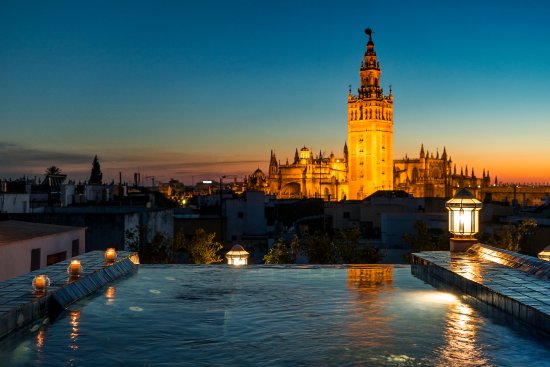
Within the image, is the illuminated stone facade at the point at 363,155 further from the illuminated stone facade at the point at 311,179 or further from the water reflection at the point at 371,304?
the water reflection at the point at 371,304

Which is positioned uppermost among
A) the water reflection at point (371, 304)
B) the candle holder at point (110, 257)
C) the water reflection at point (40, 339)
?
the candle holder at point (110, 257)

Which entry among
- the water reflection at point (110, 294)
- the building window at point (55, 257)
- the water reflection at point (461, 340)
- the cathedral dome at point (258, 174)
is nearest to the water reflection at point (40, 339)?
the water reflection at point (110, 294)

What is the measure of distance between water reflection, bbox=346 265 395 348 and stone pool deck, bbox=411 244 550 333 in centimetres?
68

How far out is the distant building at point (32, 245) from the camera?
14.6m

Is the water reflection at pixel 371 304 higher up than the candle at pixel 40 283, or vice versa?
the candle at pixel 40 283

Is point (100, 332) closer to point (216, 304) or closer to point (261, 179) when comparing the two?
point (216, 304)

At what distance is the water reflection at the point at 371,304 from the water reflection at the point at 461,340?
1.83 feet

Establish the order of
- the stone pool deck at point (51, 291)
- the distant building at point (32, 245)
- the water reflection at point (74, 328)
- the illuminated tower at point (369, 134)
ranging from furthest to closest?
1. the illuminated tower at point (369, 134)
2. the distant building at point (32, 245)
3. the stone pool deck at point (51, 291)
4. the water reflection at point (74, 328)

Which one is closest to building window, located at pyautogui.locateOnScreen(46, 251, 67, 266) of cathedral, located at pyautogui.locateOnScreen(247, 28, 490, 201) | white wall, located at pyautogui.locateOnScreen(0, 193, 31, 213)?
white wall, located at pyautogui.locateOnScreen(0, 193, 31, 213)

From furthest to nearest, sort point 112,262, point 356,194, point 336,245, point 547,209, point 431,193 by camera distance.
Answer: point 431,193 → point 356,194 → point 547,209 → point 336,245 → point 112,262

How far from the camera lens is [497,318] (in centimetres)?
731

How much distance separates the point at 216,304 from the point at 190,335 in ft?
5.67

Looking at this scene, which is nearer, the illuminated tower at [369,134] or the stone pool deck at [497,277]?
the stone pool deck at [497,277]

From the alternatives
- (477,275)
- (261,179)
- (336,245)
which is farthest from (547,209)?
(261,179)
